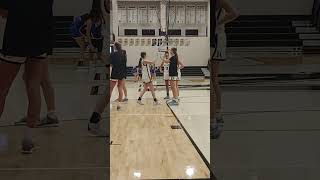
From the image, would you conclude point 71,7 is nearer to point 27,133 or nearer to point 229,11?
point 27,133

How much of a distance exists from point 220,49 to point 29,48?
0.64 m

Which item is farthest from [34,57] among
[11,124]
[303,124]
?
[303,124]

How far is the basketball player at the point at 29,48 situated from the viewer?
1.35 m

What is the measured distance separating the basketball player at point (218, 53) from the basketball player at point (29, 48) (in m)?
0.57

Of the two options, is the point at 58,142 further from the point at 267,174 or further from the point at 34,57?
the point at 267,174

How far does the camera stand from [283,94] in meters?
1.61

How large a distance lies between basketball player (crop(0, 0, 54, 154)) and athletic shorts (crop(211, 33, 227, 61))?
0.56 metres

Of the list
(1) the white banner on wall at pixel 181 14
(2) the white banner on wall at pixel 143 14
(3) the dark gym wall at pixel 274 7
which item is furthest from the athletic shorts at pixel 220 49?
(2) the white banner on wall at pixel 143 14

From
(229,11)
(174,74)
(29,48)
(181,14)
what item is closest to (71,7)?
(29,48)

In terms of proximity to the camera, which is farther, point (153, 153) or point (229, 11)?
point (153, 153)

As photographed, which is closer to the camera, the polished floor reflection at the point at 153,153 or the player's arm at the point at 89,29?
the player's arm at the point at 89,29

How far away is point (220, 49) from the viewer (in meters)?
1.52

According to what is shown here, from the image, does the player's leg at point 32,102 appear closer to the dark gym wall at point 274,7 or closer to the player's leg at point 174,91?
the dark gym wall at point 274,7

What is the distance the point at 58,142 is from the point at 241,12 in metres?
0.76
